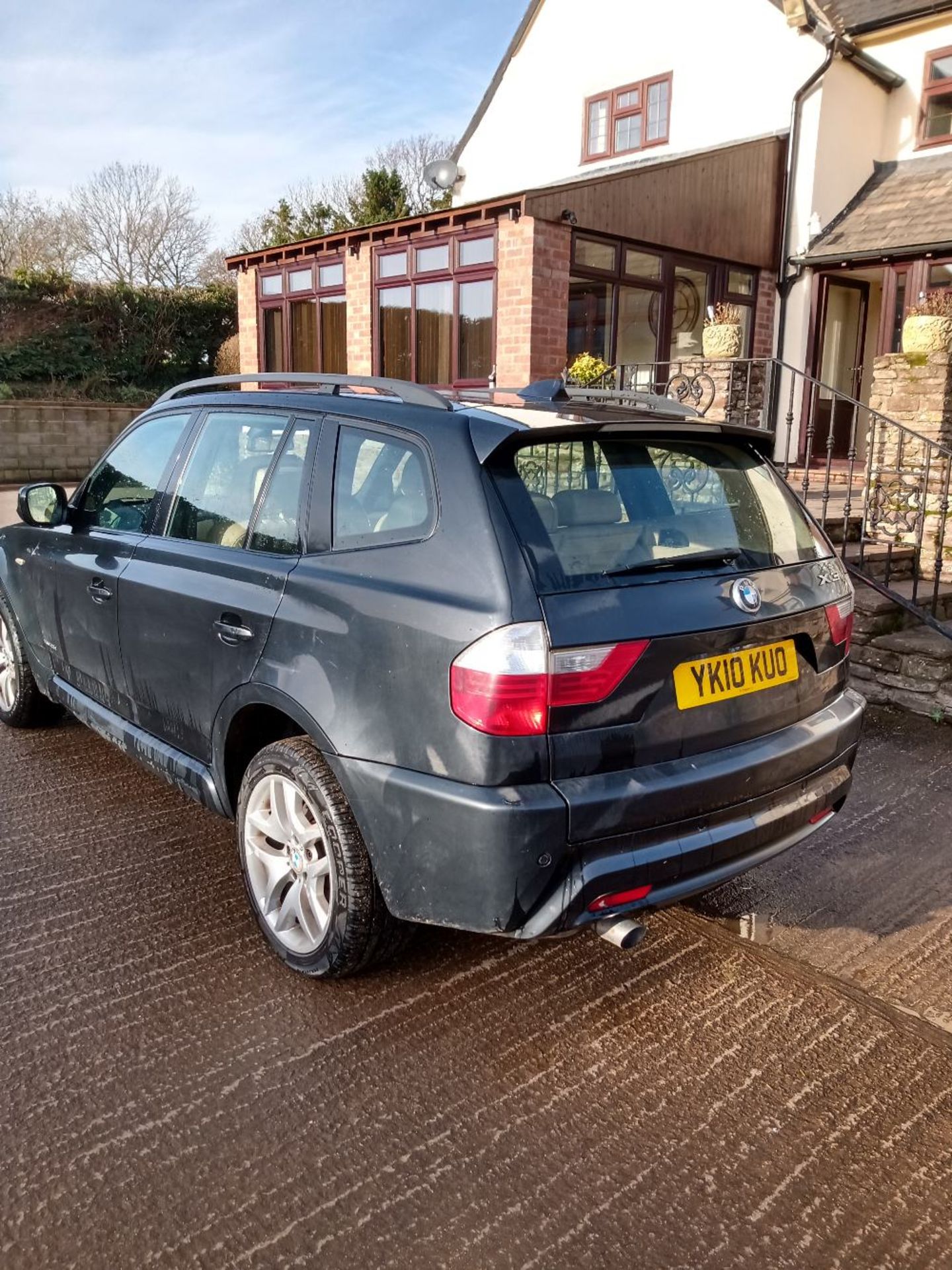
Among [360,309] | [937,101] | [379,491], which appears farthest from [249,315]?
[379,491]

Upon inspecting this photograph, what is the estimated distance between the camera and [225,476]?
11.0 ft

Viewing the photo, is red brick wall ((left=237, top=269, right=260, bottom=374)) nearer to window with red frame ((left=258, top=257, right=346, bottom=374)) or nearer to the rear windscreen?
window with red frame ((left=258, top=257, right=346, bottom=374))

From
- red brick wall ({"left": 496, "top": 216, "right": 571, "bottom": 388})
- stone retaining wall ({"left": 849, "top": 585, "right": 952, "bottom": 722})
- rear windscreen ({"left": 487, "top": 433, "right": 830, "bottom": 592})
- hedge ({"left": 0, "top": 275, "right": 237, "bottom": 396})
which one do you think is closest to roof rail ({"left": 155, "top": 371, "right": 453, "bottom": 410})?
rear windscreen ({"left": 487, "top": 433, "right": 830, "bottom": 592})

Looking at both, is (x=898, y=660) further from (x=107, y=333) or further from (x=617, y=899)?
(x=107, y=333)

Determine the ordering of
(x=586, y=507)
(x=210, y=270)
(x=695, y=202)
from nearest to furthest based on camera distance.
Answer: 1. (x=586, y=507)
2. (x=695, y=202)
3. (x=210, y=270)

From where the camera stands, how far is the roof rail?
2.78 m

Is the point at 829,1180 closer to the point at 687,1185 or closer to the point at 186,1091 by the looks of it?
the point at 687,1185

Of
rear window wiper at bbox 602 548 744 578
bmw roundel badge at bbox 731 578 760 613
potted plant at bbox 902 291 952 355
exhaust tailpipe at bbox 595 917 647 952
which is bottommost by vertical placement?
exhaust tailpipe at bbox 595 917 647 952

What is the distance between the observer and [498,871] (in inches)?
89.7

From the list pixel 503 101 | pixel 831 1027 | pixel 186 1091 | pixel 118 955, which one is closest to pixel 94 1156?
pixel 186 1091

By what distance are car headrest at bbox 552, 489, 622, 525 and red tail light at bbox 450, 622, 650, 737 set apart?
39 centimetres

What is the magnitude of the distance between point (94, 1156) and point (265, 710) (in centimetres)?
126

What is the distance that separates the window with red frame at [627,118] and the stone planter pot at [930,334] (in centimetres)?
897

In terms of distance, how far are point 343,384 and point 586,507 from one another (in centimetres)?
101
